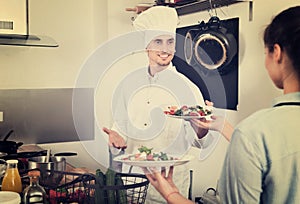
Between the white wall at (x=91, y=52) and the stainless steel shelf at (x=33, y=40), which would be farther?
the stainless steel shelf at (x=33, y=40)

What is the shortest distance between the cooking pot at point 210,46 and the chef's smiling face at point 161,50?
78 mm

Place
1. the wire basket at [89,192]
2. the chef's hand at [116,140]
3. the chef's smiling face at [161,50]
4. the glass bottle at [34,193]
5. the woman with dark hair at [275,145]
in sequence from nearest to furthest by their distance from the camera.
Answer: the woman with dark hair at [275,145] → the glass bottle at [34,193] → the wire basket at [89,192] → the chef's smiling face at [161,50] → the chef's hand at [116,140]

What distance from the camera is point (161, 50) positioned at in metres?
1.79

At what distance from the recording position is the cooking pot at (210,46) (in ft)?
5.02

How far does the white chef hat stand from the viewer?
1735 mm

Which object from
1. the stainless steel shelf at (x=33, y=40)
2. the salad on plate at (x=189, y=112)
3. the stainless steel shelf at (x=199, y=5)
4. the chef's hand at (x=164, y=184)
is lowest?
the chef's hand at (x=164, y=184)

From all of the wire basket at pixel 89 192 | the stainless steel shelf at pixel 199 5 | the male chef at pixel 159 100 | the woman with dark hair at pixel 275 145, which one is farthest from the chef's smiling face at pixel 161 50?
the woman with dark hair at pixel 275 145

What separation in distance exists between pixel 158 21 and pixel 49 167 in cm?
73

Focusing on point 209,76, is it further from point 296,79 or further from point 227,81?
point 296,79

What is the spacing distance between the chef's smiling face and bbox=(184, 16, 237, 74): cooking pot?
78 millimetres

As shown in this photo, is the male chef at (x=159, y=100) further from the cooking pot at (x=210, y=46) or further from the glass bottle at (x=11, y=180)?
the glass bottle at (x=11, y=180)

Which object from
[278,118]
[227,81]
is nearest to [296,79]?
[278,118]

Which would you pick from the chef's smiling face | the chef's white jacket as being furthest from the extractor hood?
the chef's smiling face

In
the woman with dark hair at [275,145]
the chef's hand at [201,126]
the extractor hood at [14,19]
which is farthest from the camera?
the extractor hood at [14,19]
